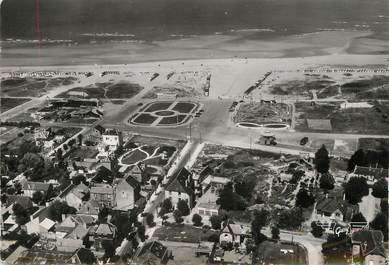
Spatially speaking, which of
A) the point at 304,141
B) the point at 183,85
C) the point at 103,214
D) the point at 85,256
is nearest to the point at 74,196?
the point at 103,214

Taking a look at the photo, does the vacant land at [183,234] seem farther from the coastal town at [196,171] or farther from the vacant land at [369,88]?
the vacant land at [369,88]

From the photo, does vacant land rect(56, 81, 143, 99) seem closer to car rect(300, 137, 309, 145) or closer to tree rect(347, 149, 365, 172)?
car rect(300, 137, 309, 145)

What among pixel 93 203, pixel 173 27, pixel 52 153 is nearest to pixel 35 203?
pixel 93 203

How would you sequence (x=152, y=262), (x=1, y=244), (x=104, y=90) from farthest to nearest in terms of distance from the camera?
(x=104, y=90) < (x=1, y=244) < (x=152, y=262)

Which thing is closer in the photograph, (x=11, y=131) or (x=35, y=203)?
(x=35, y=203)

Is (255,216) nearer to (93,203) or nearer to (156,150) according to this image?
(93,203)

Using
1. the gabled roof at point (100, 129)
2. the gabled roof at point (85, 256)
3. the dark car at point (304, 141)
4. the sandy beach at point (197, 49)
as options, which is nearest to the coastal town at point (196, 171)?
the gabled roof at point (85, 256)

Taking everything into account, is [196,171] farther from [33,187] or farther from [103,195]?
[33,187]
